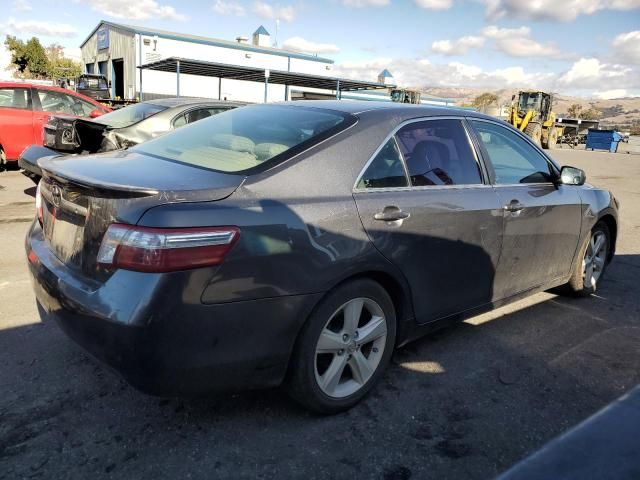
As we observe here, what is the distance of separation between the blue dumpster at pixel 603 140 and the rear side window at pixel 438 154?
37881 mm

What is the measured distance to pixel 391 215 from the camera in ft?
8.93

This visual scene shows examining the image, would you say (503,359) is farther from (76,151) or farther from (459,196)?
(76,151)

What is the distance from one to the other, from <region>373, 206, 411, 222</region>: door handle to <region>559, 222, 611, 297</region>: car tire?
94.0 inches

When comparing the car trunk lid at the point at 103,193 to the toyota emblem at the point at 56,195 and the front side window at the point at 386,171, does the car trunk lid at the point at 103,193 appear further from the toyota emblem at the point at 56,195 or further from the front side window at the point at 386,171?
the front side window at the point at 386,171

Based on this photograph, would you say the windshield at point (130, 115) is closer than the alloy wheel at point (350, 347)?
No

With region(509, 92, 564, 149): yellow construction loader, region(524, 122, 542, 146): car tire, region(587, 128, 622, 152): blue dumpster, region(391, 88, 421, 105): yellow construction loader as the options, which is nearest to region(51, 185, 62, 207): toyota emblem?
region(509, 92, 564, 149): yellow construction loader

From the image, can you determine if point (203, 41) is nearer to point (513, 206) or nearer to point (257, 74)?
point (257, 74)

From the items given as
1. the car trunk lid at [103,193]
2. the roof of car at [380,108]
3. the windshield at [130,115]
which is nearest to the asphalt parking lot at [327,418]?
the car trunk lid at [103,193]

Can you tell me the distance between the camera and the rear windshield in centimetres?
262

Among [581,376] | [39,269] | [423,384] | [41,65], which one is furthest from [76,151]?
[41,65]

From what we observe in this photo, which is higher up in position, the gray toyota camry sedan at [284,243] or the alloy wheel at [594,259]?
the gray toyota camry sedan at [284,243]

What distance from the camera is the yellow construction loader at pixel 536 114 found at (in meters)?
28.8

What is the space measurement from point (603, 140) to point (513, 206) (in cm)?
3868

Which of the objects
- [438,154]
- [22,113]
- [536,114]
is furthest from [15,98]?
[536,114]
